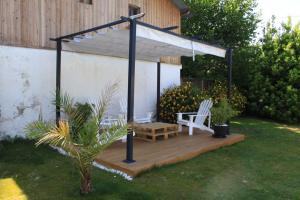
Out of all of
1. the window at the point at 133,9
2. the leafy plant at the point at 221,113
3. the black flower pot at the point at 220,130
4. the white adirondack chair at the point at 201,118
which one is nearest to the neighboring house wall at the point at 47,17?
the window at the point at 133,9

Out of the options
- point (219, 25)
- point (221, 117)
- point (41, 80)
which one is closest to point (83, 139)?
point (41, 80)

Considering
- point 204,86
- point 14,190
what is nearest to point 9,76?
point 14,190

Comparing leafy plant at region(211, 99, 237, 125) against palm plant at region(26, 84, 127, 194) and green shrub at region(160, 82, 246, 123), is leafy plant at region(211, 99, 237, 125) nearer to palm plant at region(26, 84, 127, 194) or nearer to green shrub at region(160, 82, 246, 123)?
green shrub at region(160, 82, 246, 123)

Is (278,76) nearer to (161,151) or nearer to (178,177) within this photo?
(161,151)

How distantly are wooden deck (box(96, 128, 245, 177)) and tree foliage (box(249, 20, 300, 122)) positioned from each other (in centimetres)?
494

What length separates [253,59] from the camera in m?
14.0

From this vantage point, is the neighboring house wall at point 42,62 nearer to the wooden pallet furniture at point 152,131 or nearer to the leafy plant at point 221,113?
the wooden pallet furniture at point 152,131

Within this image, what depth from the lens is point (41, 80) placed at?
8008 mm

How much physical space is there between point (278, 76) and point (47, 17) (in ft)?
30.4

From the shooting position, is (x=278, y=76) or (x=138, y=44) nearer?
(x=138, y=44)

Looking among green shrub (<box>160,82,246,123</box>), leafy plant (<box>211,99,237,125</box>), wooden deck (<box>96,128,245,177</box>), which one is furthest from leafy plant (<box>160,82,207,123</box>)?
leafy plant (<box>211,99,237,125</box>)

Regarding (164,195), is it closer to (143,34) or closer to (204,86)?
(143,34)

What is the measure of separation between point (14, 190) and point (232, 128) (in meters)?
7.97

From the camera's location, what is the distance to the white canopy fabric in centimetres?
644
